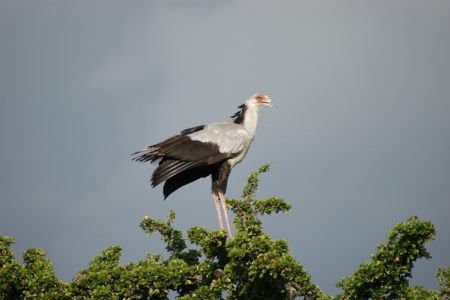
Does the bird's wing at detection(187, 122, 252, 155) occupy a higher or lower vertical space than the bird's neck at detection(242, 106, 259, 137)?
lower

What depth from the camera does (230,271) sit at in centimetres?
932

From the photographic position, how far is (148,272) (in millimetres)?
9984

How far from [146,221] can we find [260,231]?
309 centimetres

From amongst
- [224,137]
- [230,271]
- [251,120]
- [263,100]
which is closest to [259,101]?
[263,100]

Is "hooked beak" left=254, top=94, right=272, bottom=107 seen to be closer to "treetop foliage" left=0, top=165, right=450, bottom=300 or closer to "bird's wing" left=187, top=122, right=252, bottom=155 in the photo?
"bird's wing" left=187, top=122, right=252, bottom=155

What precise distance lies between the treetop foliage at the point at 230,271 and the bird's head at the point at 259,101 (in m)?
3.64

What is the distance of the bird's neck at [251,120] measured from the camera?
48.0 ft

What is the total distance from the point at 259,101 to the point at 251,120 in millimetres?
638

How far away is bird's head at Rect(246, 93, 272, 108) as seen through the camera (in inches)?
600

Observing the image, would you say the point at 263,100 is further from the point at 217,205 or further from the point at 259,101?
the point at 217,205

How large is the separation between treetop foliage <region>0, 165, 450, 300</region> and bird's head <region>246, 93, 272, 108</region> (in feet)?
11.9

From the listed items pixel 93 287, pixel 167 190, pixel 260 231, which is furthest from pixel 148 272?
pixel 167 190

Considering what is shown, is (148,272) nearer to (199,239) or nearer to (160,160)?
(199,239)

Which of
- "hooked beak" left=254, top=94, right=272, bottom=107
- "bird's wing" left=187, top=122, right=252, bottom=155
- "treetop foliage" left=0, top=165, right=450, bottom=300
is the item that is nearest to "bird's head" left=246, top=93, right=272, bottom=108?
"hooked beak" left=254, top=94, right=272, bottom=107
